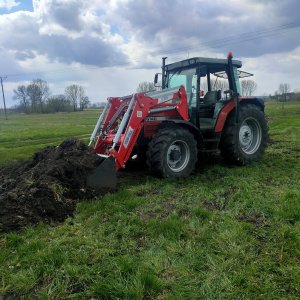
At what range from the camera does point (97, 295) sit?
3318mm

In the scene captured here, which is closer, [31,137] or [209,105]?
[209,105]

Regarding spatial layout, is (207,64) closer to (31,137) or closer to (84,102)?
(31,137)

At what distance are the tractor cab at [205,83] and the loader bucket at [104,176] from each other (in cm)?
271

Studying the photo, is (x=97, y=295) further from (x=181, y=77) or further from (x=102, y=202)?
(x=181, y=77)

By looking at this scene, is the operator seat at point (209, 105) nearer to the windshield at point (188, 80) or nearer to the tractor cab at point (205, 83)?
the tractor cab at point (205, 83)

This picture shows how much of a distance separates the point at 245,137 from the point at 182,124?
7.86 ft

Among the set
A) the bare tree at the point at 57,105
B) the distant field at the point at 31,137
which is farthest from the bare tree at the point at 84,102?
the distant field at the point at 31,137

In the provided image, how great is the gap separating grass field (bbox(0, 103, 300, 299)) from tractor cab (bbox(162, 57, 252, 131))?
8.16ft

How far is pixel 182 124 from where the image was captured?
7.66m

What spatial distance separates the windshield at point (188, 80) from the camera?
326 inches

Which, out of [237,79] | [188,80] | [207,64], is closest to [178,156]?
[188,80]

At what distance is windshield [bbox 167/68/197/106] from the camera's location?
8.27m

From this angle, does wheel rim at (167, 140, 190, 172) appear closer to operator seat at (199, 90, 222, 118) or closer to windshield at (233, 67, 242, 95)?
operator seat at (199, 90, 222, 118)

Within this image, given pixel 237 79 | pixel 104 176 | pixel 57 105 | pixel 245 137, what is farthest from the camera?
pixel 57 105
